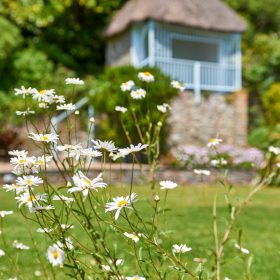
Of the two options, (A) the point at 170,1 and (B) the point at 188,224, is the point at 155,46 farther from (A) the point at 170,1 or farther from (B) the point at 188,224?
(B) the point at 188,224

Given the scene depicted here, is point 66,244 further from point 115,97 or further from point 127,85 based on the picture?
point 115,97

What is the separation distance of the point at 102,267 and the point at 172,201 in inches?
273

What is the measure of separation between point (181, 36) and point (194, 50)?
11.7ft

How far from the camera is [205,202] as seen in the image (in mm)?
9047

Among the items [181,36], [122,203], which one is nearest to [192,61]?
[181,36]

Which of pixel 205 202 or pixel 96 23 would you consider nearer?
pixel 205 202

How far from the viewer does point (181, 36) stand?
17.5 meters

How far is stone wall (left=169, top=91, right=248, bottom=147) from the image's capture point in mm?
16016

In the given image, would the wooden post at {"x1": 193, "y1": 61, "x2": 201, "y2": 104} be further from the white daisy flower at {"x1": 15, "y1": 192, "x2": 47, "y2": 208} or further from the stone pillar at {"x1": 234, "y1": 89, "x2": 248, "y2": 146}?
the white daisy flower at {"x1": 15, "y1": 192, "x2": 47, "y2": 208}

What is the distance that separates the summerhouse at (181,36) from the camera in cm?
1673

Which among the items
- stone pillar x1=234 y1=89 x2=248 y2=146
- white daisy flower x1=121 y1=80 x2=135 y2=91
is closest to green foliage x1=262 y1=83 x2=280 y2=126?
stone pillar x1=234 y1=89 x2=248 y2=146

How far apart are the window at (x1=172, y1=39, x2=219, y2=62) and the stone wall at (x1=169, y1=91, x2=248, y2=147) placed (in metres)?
3.72

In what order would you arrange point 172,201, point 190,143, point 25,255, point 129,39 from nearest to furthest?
point 25,255 → point 172,201 → point 190,143 → point 129,39

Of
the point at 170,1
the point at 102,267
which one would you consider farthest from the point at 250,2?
the point at 102,267
